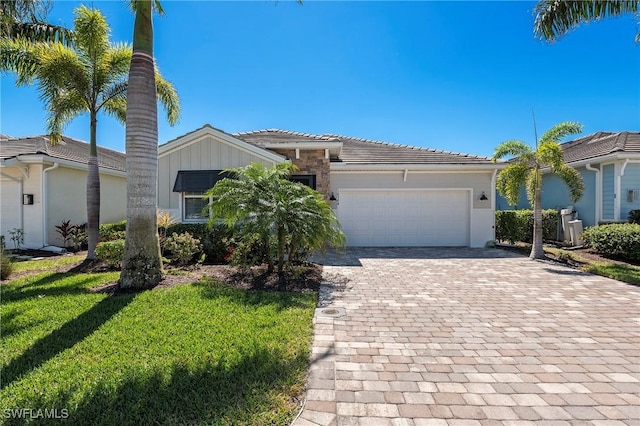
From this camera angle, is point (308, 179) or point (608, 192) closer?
point (308, 179)

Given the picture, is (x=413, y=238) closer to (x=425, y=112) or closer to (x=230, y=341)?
(x=425, y=112)

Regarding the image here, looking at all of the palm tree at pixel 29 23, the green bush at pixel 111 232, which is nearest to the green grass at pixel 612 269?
the green bush at pixel 111 232

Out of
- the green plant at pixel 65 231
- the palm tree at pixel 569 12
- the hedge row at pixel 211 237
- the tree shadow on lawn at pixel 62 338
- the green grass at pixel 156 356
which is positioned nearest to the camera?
the green grass at pixel 156 356

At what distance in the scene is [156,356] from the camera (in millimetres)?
3395

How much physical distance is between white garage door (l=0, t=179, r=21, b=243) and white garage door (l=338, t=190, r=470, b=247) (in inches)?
532

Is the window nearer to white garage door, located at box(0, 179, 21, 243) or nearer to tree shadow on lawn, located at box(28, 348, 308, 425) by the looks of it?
white garage door, located at box(0, 179, 21, 243)

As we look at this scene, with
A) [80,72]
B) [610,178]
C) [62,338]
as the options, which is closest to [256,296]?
[62,338]

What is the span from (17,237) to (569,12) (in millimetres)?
20933

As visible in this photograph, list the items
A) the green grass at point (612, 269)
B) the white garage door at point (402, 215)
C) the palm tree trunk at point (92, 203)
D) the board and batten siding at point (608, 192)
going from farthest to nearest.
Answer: the white garage door at point (402, 215) → the board and batten siding at point (608, 192) → the palm tree trunk at point (92, 203) → the green grass at point (612, 269)

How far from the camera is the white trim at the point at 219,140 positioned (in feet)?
35.2

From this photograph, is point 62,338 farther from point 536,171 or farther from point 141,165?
point 536,171

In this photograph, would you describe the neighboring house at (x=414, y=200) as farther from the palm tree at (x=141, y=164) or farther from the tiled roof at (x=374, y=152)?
the palm tree at (x=141, y=164)

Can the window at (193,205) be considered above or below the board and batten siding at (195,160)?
below

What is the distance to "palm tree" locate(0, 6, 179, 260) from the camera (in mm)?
8453
